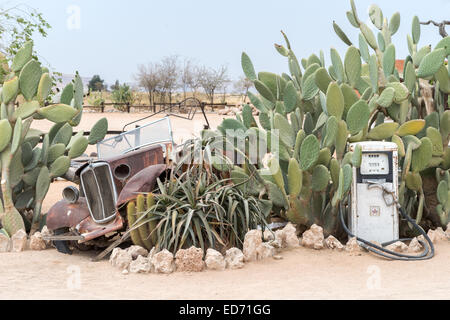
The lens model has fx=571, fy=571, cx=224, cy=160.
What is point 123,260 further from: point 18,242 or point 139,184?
point 18,242

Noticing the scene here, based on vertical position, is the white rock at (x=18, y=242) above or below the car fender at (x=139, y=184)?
below

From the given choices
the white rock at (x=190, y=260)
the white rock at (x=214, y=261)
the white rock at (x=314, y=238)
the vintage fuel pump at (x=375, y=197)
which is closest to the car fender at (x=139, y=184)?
the white rock at (x=190, y=260)

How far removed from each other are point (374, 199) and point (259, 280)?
1679 millimetres

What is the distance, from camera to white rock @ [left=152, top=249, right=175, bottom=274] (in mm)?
4844

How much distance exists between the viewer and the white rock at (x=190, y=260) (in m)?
4.86

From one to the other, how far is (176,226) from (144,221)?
0.30 metres

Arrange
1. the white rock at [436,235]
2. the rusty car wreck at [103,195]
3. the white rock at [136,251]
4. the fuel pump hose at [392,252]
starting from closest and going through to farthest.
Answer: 1. the white rock at [136,251]
2. the fuel pump hose at [392,252]
3. the rusty car wreck at [103,195]
4. the white rock at [436,235]

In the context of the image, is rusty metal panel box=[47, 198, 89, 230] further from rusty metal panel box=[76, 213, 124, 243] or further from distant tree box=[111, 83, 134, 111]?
distant tree box=[111, 83, 134, 111]

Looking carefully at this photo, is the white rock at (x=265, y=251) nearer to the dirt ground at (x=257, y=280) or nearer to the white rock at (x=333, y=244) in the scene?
the dirt ground at (x=257, y=280)

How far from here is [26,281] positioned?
486 centimetres

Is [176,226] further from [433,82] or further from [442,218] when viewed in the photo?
[433,82]

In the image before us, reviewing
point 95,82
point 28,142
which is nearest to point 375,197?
point 28,142

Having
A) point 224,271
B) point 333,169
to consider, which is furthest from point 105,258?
point 333,169

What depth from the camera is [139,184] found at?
552 centimetres
